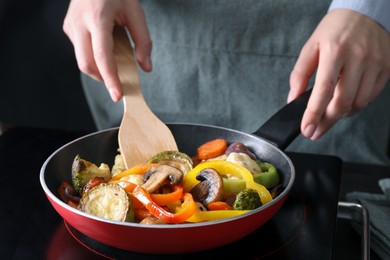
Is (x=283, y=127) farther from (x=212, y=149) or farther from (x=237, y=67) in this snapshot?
(x=237, y=67)

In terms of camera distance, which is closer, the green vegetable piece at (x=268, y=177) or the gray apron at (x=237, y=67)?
the green vegetable piece at (x=268, y=177)

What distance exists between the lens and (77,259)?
813mm

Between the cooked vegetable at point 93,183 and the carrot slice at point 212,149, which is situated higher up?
the cooked vegetable at point 93,183

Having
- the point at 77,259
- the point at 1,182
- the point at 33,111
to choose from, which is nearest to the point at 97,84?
the point at 33,111

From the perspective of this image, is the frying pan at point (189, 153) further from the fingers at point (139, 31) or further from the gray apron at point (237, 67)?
the gray apron at point (237, 67)

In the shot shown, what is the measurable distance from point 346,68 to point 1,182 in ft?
2.22

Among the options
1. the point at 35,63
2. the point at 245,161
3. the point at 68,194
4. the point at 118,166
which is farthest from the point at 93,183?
the point at 35,63

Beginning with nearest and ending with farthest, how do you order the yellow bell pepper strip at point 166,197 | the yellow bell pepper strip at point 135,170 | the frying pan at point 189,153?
the frying pan at point 189,153
the yellow bell pepper strip at point 166,197
the yellow bell pepper strip at point 135,170

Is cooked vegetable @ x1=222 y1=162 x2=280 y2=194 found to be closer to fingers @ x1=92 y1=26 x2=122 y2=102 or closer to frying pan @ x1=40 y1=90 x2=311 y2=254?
frying pan @ x1=40 y1=90 x2=311 y2=254

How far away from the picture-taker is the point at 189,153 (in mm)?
1135

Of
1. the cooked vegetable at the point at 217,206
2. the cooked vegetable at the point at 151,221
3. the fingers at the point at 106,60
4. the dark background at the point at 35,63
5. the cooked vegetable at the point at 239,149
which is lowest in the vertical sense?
the dark background at the point at 35,63

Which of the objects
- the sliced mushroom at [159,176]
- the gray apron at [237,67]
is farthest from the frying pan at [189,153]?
the gray apron at [237,67]

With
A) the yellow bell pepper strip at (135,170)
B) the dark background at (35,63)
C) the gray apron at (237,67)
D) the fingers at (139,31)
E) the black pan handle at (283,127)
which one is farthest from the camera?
the dark background at (35,63)

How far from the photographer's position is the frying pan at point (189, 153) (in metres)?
0.73
